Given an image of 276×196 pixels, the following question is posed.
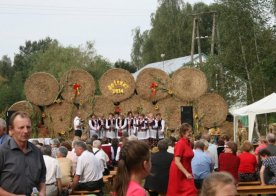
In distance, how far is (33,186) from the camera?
6.55 metres

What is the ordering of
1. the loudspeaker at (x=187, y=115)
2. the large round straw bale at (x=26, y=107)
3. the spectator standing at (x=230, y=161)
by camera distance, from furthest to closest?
the large round straw bale at (x=26, y=107) < the loudspeaker at (x=187, y=115) < the spectator standing at (x=230, y=161)

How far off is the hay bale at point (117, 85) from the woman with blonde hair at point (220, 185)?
2657 cm

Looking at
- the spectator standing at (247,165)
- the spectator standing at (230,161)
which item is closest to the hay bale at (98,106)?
the spectator standing at (247,165)

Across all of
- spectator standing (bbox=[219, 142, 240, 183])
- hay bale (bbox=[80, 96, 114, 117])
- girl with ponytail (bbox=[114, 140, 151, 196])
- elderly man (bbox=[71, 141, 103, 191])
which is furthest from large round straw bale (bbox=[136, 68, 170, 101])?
girl with ponytail (bbox=[114, 140, 151, 196])

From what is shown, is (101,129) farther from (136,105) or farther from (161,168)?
(161,168)

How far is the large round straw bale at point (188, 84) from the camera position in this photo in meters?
30.5

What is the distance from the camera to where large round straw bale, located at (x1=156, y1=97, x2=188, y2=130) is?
99.2 feet

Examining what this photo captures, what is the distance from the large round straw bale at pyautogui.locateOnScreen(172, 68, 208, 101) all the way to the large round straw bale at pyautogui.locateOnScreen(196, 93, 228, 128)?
1.15 ft

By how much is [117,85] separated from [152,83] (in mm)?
1631

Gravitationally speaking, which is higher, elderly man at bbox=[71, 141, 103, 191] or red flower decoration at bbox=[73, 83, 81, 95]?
red flower decoration at bbox=[73, 83, 81, 95]

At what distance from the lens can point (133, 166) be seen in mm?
5148

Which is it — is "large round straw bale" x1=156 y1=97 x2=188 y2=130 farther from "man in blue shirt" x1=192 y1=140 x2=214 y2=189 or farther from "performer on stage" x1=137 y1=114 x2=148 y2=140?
"man in blue shirt" x1=192 y1=140 x2=214 y2=189

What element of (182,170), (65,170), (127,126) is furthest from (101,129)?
(182,170)

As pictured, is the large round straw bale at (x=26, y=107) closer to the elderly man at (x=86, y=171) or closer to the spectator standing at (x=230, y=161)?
the spectator standing at (x=230, y=161)
